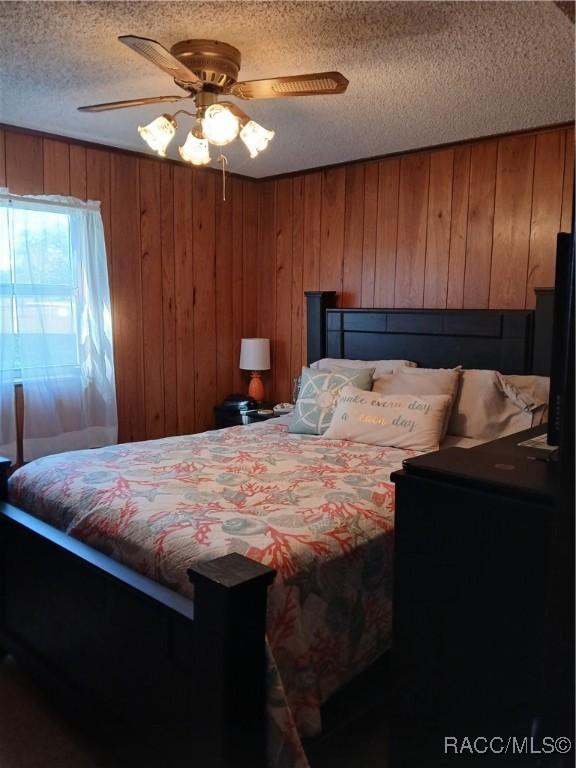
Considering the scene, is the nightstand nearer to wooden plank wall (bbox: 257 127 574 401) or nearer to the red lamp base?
the red lamp base

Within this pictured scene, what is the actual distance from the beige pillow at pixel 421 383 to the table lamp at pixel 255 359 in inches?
49.2

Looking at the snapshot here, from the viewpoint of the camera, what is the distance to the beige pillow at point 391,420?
110 inches

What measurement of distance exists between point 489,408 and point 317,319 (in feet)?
4.96

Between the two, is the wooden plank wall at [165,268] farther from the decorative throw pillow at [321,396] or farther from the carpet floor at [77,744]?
the carpet floor at [77,744]

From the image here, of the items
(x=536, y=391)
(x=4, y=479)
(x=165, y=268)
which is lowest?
(x=4, y=479)

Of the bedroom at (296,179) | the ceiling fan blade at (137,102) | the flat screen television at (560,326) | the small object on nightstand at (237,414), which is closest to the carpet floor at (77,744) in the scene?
the bedroom at (296,179)

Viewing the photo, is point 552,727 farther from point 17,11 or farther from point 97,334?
point 97,334

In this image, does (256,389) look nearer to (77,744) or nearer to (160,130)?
(160,130)

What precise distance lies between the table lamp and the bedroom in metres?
0.18

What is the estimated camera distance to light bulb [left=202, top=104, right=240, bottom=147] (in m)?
2.10

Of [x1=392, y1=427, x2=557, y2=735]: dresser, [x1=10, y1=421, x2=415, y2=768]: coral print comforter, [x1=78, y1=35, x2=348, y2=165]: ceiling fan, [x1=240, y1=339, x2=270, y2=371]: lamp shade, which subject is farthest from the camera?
[x1=240, y1=339, x2=270, y2=371]: lamp shade

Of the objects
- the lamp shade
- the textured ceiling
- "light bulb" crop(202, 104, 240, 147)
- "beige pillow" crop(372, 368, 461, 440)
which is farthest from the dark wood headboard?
"light bulb" crop(202, 104, 240, 147)

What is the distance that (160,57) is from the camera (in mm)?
1873

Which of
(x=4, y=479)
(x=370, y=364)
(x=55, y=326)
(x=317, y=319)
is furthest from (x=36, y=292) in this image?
(x=370, y=364)
